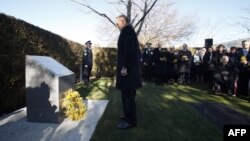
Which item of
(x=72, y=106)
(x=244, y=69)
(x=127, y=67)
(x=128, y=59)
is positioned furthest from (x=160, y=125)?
(x=244, y=69)

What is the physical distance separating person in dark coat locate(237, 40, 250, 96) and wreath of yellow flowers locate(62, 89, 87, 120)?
7138mm

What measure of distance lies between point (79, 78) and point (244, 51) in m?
9.42

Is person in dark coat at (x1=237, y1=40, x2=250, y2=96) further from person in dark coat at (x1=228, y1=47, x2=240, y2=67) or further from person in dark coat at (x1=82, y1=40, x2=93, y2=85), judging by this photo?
person in dark coat at (x1=82, y1=40, x2=93, y2=85)

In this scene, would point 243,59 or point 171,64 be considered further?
point 171,64

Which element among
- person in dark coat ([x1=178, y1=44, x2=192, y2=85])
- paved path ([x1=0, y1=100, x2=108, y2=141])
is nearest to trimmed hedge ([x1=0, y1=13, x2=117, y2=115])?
paved path ([x1=0, y1=100, x2=108, y2=141])

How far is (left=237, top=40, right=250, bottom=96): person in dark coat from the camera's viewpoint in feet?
37.8

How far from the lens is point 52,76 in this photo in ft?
21.5

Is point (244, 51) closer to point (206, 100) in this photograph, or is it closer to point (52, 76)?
point (206, 100)

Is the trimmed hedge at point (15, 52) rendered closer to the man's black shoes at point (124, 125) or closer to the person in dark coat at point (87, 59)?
the man's black shoes at point (124, 125)

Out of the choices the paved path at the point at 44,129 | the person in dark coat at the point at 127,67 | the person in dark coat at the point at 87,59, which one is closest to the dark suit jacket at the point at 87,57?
the person in dark coat at the point at 87,59

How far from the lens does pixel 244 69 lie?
1173 centimetres

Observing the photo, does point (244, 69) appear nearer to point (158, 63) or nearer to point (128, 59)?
point (158, 63)

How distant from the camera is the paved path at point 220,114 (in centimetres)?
727

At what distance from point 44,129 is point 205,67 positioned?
1143 centimetres
